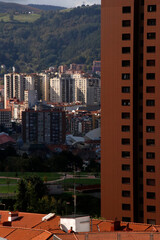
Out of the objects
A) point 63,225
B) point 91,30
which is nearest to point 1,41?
point 91,30

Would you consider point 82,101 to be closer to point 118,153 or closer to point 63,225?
point 118,153

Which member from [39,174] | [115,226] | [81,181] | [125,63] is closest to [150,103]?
[125,63]

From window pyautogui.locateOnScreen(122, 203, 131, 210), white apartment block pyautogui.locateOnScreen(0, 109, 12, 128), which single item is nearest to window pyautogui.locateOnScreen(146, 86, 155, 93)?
window pyautogui.locateOnScreen(122, 203, 131, 210)

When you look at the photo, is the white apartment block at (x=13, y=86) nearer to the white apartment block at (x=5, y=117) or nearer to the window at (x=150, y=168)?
the white apartment block at (x=5, y=117)

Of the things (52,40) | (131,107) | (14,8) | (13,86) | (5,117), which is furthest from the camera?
(14,8)

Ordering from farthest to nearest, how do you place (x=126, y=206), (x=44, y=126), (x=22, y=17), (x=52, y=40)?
(x=22, y=17)
(x=52, y=40)
(x=44, y=126)
(x=126, y=206)

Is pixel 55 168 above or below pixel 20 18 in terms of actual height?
below

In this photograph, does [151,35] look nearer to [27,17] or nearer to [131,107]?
[131,107]
